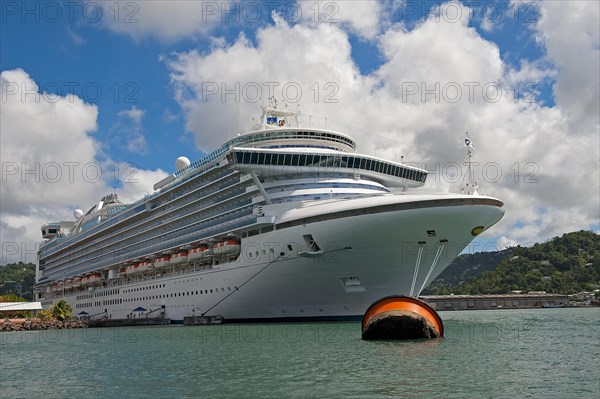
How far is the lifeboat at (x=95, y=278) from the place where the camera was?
65375 millimetres

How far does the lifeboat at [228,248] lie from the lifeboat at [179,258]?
19.0 feet

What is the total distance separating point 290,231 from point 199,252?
10.3m

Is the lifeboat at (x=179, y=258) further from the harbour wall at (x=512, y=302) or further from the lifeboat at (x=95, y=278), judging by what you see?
the harbour wall at (x=512, y=302)

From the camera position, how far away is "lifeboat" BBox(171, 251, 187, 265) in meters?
46.3

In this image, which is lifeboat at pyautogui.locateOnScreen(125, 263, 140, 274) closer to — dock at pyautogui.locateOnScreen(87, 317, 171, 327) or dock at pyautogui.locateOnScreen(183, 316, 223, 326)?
dock at pyautogui.locateOnScreen(87, 317, 171, 327)

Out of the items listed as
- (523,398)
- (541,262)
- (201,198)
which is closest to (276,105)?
(201,198)

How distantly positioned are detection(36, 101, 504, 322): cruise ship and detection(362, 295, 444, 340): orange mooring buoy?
6.09 m

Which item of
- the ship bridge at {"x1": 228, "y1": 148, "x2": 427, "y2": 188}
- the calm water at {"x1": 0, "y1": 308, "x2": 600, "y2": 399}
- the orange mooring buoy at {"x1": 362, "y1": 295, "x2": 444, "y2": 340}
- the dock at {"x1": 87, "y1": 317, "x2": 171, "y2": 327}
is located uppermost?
the ship bridge at {"x1": 228, "y1": 148, "x2": 427, "y2": 188}

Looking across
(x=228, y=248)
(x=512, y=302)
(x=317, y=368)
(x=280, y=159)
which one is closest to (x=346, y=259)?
(x=280, y=159)

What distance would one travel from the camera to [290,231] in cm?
3631

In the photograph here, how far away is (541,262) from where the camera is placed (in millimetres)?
188000

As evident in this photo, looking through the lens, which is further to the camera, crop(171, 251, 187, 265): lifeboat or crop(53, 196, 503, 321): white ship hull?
crop(171, 251, 187, 265): lifeboat

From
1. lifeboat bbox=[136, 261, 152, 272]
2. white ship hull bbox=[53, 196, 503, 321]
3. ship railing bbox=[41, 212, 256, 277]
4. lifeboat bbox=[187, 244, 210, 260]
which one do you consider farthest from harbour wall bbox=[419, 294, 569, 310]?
white ship hull bbox=[53, 196, 503, 321]

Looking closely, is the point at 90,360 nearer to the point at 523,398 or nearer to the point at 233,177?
the point at 523,398
